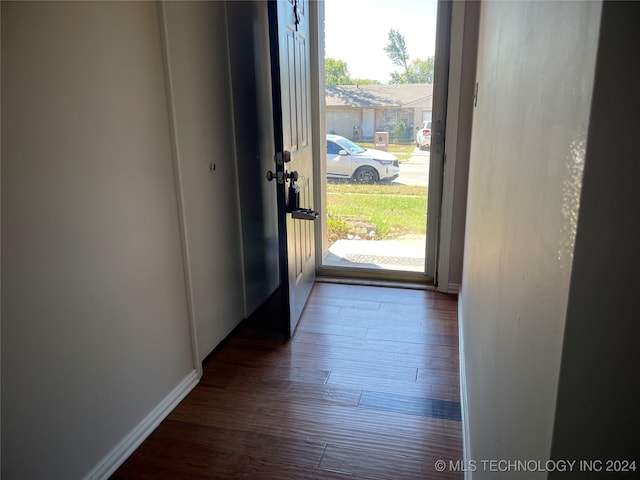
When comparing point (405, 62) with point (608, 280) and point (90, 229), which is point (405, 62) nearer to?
point (90, 229)

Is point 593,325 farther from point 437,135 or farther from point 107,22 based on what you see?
point 437,135

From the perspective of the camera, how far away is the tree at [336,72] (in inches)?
123

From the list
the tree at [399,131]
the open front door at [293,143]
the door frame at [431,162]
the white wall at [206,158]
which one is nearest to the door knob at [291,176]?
the open front door at [293,143]

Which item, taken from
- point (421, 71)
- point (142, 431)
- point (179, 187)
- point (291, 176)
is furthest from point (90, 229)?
point (421, 71)

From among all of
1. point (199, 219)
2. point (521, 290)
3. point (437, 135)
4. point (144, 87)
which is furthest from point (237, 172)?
point (521, 290)

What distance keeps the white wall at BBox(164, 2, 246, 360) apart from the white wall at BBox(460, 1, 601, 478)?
1342 mm

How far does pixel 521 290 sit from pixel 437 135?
2.36m

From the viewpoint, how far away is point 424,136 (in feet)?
10.2

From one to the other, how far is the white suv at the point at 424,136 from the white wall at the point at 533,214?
5.71 feet

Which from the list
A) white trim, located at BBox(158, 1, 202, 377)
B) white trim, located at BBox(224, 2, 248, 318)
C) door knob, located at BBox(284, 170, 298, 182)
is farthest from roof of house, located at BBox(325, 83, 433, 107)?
white trim, located at BBox(158, 1, 202, 377)

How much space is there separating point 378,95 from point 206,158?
1422mm

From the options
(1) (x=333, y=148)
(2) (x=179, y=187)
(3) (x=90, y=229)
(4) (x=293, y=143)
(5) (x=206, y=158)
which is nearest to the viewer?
(3) (x=90, y=229)

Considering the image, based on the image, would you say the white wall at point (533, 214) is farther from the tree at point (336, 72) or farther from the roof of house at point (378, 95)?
the tree at point (336, 72)

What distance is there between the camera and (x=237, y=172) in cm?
259
